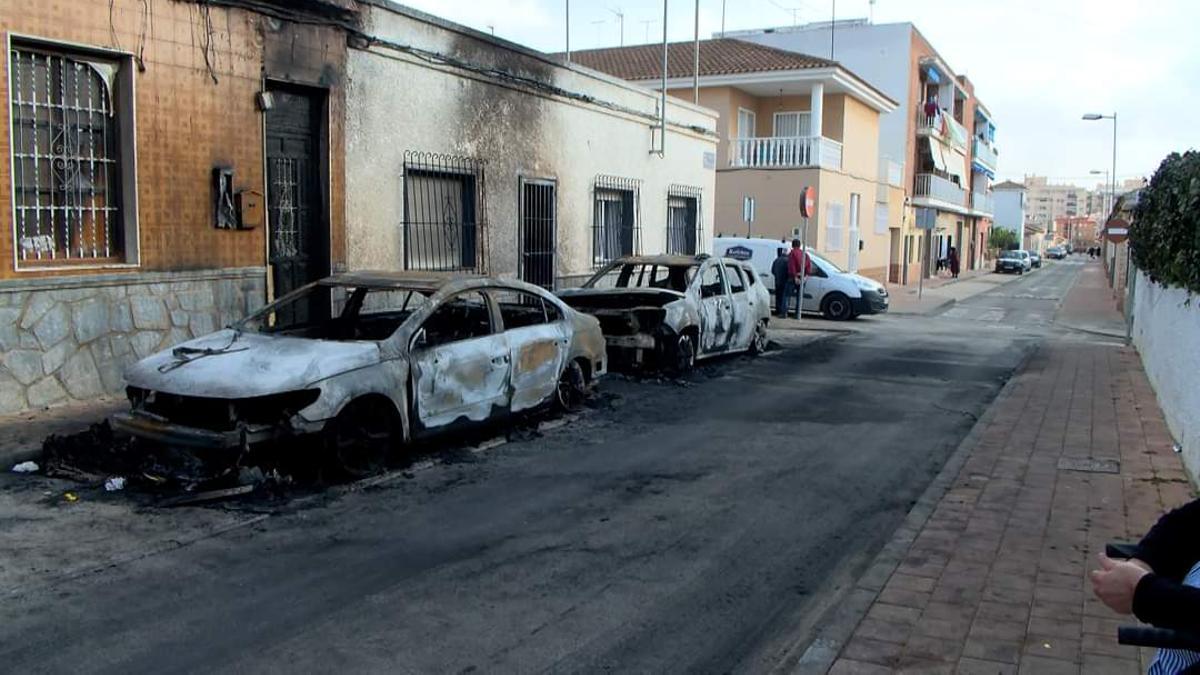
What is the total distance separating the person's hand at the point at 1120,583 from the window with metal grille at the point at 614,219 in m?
15.4

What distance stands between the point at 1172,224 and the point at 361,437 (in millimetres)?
8456

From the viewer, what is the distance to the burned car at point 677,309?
12383 mm

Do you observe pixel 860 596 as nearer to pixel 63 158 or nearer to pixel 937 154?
pixel 63 158

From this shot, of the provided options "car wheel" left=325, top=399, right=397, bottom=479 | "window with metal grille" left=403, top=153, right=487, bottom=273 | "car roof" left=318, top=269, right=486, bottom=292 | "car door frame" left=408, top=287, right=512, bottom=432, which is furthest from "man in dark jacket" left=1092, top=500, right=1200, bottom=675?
"window with metal grille" left=403, top=153, right=487, bottom=273

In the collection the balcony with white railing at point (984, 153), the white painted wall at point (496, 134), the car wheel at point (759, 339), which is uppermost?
the balcony with white railing at point (984, 153)

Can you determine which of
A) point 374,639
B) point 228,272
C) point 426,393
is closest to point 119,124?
point 228,272

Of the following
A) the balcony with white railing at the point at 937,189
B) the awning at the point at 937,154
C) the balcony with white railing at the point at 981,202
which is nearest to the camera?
the awning at the point at 937,154

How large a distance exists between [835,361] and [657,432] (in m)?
6.36

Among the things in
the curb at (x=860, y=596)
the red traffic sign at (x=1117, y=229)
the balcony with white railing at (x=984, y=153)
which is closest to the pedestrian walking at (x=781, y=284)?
the red traffic sign at (x=1117, y=229)

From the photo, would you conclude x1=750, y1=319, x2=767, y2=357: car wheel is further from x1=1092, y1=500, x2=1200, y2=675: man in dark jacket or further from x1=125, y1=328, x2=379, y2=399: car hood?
x1=1092, y1=500, x2=1200, y2=675: man in dark jacket

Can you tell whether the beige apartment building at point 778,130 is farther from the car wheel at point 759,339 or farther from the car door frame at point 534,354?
the car door frame at point 534,354

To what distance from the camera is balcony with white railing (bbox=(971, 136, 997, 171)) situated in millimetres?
67812

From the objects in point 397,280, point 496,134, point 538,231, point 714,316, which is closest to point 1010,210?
point 538,231

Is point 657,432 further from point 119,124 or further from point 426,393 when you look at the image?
point 119,124
